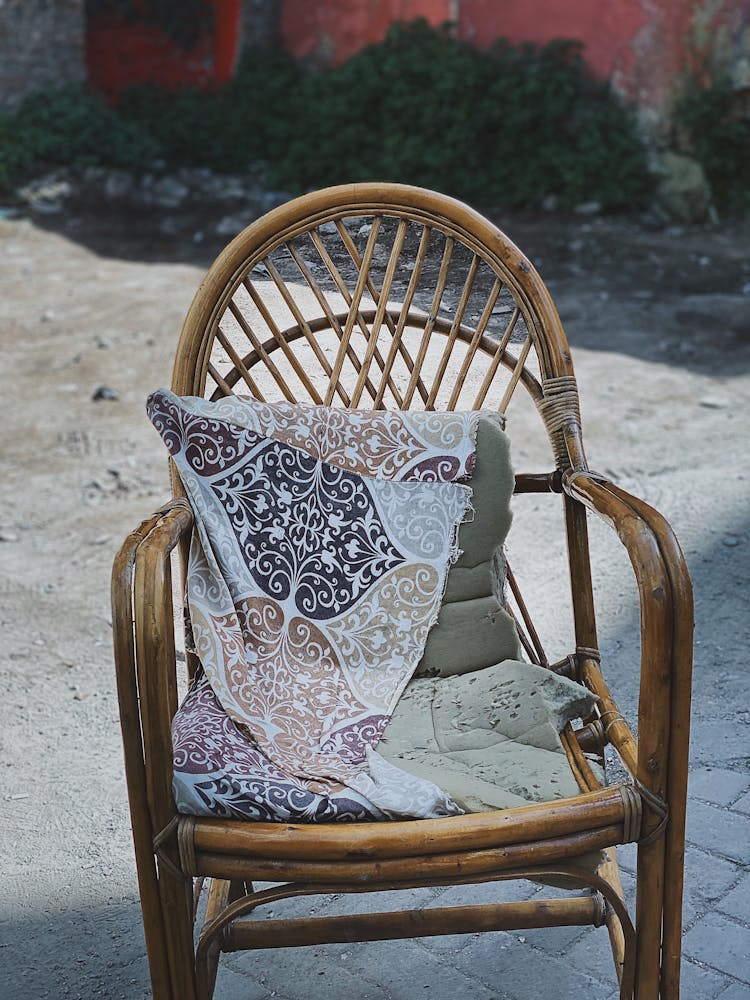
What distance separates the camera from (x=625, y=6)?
19.0 ft

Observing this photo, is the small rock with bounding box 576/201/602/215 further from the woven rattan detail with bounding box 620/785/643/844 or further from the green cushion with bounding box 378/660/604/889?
the woven rattan detail with bounding box 620/785/643/844

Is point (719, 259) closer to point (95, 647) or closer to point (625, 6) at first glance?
point (625, 6)

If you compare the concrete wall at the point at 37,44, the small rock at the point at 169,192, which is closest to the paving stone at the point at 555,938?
the small rock at the point at 169,192

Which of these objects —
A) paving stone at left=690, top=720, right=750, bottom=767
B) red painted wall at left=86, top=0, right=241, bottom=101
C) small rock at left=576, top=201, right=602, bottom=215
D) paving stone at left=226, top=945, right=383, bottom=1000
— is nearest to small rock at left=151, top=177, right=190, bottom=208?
red painted wall at left=86, top=0, right=241, bottom=101

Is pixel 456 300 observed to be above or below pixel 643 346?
above

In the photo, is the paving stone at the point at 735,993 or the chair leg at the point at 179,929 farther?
the paving stone at the point at 735,993

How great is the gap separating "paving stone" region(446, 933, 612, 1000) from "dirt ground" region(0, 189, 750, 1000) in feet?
0.44

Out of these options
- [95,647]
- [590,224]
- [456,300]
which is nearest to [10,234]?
[590,224]

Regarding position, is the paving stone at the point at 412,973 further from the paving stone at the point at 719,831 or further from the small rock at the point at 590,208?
the small rock at the point at 590,208

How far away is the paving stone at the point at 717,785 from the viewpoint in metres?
1.65

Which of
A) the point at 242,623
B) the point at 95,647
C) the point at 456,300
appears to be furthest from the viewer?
the point at 95,647

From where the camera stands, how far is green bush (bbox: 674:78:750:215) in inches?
222

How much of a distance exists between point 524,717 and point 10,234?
5.56 m

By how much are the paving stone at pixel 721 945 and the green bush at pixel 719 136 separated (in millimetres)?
5177
